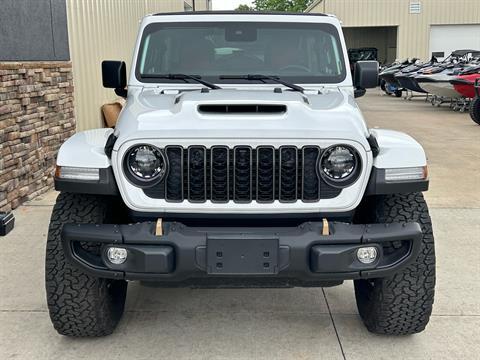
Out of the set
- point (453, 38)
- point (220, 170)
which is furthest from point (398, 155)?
point (453, 38)

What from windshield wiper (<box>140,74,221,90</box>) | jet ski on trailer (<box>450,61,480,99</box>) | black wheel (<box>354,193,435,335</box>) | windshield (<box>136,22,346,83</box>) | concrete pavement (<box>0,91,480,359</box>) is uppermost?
windshield (<box>136,22,346,83</box>)

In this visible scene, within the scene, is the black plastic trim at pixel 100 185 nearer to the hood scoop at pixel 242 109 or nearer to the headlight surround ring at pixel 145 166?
the headlight surround ring at pixel 145 166

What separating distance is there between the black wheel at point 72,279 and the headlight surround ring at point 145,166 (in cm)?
36

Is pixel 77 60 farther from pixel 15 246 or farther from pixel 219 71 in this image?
pixel 219 71

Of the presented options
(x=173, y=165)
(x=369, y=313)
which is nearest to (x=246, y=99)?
(x=173, y=165)

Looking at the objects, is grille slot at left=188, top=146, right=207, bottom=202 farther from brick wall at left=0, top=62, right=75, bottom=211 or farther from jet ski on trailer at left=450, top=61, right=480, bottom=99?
jet ski on trailer at left=450, top=61, right=480, bottom=99

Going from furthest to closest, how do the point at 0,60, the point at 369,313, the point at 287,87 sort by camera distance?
the point at 0,60 < the point at 287,87 < the point at 369,313

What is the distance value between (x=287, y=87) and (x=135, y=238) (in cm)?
161

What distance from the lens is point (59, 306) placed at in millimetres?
3217

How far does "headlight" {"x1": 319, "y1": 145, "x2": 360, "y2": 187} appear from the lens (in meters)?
2.95

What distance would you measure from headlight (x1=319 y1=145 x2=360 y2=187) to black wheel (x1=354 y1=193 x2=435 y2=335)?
35 centimetres

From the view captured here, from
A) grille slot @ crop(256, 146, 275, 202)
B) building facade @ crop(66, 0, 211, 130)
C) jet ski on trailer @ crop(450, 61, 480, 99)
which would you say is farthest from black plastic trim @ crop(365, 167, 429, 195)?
jet ski on trailer @ crop(450, 61, 480, 99)

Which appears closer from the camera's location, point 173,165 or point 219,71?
point 173,165

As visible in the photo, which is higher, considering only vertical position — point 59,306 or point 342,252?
point 342,252
